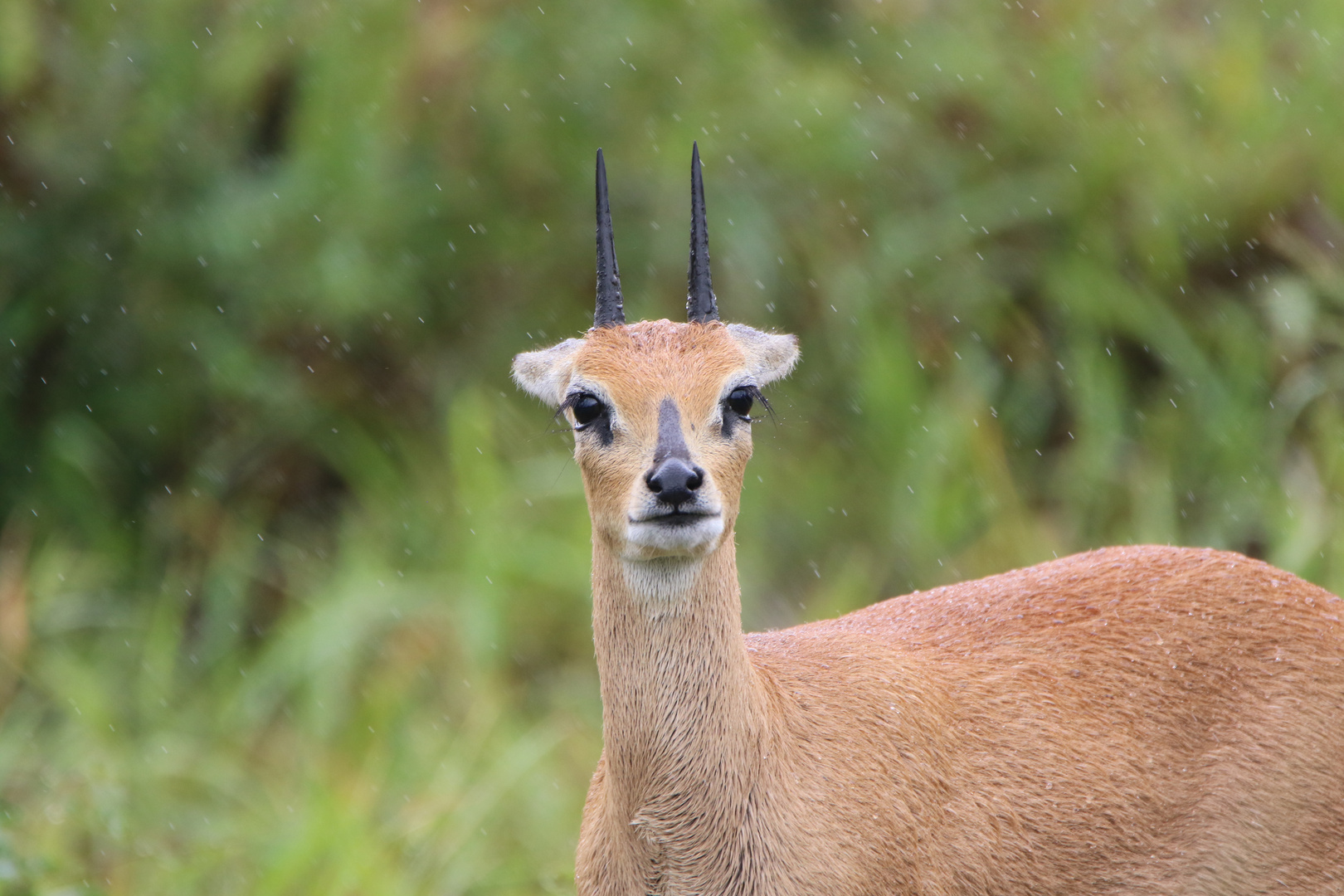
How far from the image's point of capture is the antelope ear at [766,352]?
174 inches

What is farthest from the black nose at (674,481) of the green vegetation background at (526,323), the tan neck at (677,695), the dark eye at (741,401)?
Answer: the green vegetation background at (526,323)

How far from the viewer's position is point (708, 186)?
9.42 meters

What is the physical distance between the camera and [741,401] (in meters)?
4.19

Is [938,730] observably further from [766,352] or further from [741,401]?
[766,352]

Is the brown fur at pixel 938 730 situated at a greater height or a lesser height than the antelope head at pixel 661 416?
lesser

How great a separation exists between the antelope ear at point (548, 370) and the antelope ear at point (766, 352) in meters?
0.48

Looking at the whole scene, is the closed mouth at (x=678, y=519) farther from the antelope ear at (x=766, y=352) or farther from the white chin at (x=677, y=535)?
the antelope ear at (x=766, y=352)

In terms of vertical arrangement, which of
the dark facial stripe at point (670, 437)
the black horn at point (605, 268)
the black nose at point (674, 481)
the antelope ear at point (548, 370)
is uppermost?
the black horn at point (605, 268)

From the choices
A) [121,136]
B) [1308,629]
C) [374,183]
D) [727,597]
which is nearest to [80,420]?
[121,136]

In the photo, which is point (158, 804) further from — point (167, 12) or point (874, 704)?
point (167, 12)

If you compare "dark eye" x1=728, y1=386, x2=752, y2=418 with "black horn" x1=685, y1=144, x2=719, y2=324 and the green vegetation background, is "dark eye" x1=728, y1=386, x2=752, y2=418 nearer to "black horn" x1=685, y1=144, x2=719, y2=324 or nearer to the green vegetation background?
"black horn" x1=685, y1=144, x2=719, y2=324

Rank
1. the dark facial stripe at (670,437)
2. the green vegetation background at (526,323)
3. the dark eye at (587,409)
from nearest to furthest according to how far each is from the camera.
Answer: the dark facial stripe at (670,437) → the dark eye at (587,409) → the green vegetation background at (526,323)

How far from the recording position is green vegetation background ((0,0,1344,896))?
7.94 m

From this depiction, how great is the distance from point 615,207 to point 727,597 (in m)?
5.74
